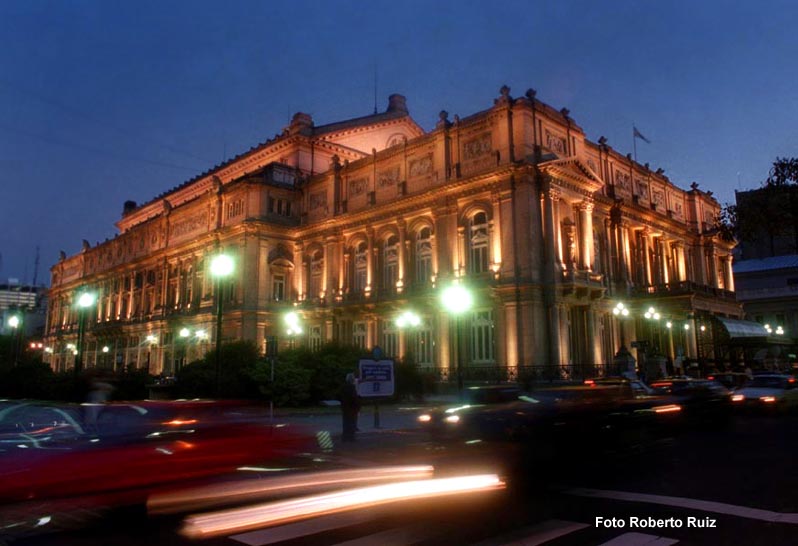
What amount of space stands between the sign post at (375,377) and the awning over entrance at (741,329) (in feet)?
117

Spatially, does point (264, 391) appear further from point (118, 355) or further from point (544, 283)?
point (118, 355)

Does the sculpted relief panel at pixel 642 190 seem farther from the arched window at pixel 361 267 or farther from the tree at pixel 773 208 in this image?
the tree at pixel 773 208

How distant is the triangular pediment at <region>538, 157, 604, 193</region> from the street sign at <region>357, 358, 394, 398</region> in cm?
2182

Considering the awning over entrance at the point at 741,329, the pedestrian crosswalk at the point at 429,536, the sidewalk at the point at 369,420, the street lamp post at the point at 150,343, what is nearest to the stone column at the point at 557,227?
the sidewalk at the point at 369,420

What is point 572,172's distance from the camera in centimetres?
3828

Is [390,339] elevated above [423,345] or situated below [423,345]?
above

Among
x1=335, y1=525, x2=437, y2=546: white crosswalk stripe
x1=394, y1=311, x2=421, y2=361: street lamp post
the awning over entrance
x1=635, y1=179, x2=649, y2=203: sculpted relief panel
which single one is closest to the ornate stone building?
x1=635, y1=179, x2=649, y2=203: sculpted relief panel

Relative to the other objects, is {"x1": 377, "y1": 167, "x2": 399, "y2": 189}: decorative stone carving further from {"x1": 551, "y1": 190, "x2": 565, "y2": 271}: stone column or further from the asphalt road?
the asphalt road

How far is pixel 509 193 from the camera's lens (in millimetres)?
36500

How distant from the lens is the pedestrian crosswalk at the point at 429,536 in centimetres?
689

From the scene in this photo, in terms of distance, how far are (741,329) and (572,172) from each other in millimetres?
20259

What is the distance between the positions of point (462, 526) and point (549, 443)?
288 cm

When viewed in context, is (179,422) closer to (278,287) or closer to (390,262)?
(390,262)

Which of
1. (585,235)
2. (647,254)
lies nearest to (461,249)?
(585,235)
